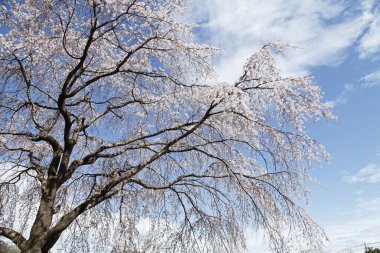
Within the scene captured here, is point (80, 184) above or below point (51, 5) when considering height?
below

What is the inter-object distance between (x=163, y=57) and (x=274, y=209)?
368cm

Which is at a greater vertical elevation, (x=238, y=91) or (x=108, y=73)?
(x=108, y=73)

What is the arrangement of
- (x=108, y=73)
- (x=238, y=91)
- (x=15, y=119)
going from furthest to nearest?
(x=15, y=119) < (x=108, y=73) < (x=238, y=91)

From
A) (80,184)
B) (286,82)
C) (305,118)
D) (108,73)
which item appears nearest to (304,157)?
(305,118)

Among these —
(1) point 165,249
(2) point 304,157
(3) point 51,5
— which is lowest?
(1) point 165,249

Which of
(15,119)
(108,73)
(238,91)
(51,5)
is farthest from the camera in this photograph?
(15,119)

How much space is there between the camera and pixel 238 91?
21.7ft

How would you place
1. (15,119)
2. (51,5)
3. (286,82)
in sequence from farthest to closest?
(15,119) → (286,82) → (51,5)

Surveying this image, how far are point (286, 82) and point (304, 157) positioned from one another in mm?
1433

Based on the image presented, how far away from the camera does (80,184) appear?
28.4 ft

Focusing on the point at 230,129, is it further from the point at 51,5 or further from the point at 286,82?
the point at 51,5

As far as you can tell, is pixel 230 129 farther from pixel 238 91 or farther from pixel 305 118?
pixel 305 118

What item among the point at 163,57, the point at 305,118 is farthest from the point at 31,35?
the point at 305,118

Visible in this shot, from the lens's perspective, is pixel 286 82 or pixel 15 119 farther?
pixel 15 119
